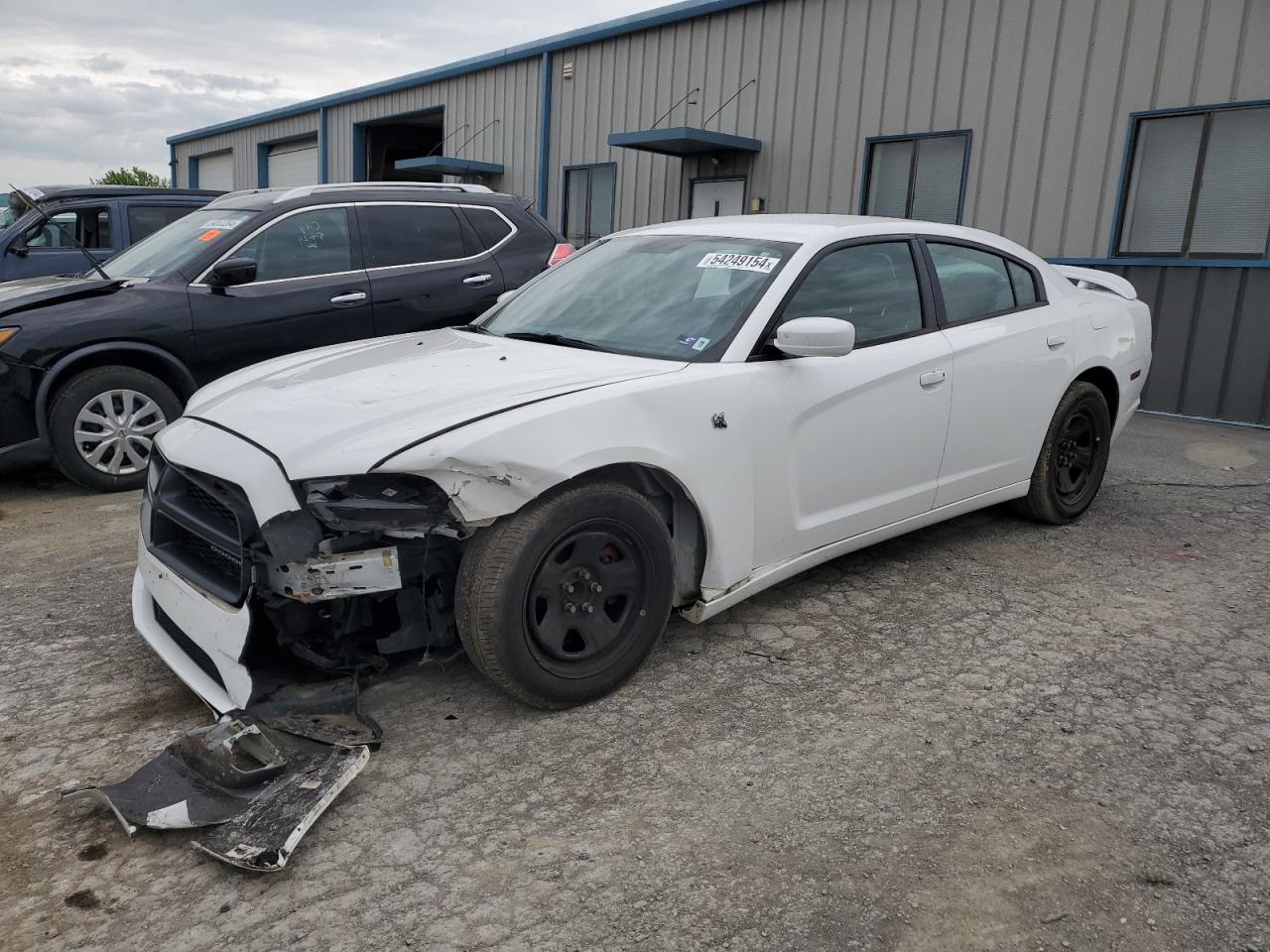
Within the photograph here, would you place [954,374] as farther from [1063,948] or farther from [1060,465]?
[1063,948]

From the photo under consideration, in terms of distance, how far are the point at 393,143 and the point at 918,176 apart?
548 inches

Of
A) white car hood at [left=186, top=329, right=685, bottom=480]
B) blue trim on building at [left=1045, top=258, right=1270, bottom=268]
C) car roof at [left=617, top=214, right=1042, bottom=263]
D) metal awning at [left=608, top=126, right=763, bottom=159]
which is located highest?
metal awning at [left=608, top=126, right=763, bottom=159]

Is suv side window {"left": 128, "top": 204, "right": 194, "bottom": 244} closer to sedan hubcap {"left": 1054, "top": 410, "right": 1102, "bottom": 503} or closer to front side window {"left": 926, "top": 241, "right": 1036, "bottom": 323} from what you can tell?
front side window {"left": 926, "top": 241, "right": 1036, "bottom": 323}

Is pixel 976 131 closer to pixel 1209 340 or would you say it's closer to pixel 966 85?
pixel 966 85

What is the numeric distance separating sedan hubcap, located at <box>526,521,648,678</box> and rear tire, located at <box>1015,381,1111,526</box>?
270cm

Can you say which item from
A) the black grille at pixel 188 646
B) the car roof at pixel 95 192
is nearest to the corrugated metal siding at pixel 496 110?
the car roof at pixel 95 192

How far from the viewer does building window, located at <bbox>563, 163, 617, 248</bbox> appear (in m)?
14.3

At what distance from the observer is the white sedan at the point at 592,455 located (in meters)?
2.78

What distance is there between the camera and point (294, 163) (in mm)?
23109

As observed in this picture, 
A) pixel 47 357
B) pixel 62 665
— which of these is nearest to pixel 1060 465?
pixel 62 665

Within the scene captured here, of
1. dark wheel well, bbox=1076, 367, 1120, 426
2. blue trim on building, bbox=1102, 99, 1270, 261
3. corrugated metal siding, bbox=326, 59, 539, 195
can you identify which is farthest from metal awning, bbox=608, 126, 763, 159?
dark wheel well, bbox=1076, 367, 1120, 426

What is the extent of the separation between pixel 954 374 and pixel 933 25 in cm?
761

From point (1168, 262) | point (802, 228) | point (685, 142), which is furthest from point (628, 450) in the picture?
point (685, 142)

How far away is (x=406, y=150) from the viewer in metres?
21.8
